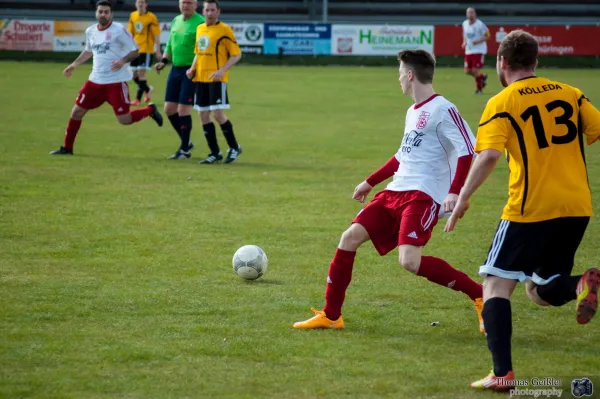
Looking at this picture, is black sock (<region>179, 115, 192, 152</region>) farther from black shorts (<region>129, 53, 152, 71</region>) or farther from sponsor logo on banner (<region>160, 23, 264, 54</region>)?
sponsor logo on banner (<region>160, 23, 264, 54</region>)

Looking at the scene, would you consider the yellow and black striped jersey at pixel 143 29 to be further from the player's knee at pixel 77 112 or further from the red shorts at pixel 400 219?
the red shorts at pixel 400 219

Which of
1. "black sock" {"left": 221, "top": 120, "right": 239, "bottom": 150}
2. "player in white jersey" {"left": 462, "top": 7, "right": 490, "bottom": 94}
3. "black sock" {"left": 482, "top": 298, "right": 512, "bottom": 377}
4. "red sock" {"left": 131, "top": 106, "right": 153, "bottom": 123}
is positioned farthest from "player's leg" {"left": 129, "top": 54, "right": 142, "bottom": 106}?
"black sock" {"left": 482, "top": 298, "right": 512, "bottom": 377}

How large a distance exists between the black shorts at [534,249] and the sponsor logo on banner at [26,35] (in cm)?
3498

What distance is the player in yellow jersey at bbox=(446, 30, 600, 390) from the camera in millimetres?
4930

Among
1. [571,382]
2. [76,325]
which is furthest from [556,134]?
[76,325]

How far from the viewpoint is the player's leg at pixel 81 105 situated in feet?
46.9

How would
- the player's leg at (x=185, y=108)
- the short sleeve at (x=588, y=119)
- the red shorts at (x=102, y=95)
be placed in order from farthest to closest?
the red shorts at (x=102, y=95)
the player's leg at (x=185, y=108)
the short sleeve at (x=588, y=119)

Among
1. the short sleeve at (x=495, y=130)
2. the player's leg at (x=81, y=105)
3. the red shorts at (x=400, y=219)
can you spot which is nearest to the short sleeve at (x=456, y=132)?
the red shorts at (x=400, y=219)

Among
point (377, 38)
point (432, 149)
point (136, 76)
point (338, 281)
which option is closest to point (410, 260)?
point (338, 281)

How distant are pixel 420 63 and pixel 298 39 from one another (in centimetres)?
3306

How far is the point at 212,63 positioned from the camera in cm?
1362

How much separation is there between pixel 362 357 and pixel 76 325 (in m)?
1.91

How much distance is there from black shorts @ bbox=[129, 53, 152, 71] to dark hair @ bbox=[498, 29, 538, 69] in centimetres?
1828

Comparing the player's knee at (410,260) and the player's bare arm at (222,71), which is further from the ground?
the player's bare arm at (222,71)
